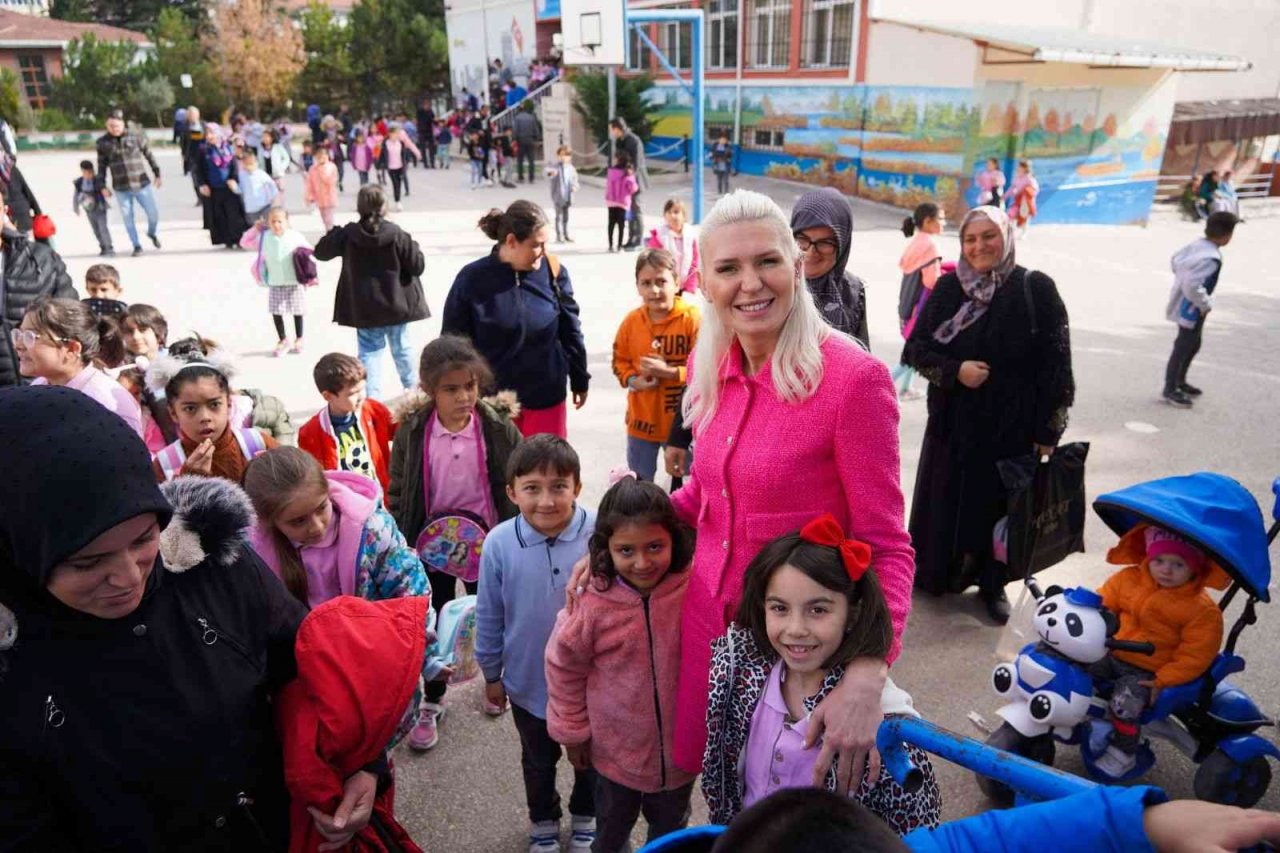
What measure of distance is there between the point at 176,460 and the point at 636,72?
26.5 metres

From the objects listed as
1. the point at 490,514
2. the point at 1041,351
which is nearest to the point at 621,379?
the point at 490,514

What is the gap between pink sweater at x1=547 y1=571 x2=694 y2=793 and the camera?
226 centimetres

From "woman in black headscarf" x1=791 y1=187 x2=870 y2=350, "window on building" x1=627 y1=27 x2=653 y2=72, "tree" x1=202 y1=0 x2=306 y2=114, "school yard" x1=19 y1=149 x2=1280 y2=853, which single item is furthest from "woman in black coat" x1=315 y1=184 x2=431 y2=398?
"tree" x1=202 y1=0 x2=306 y2=114

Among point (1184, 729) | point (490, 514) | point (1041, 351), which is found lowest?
point (1184, 729)

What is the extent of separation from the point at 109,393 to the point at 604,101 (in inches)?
832

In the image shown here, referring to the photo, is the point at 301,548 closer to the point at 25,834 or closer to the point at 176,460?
the point at 176,460

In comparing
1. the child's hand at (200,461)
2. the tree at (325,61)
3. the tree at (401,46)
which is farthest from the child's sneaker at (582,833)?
the tree at (325,61)

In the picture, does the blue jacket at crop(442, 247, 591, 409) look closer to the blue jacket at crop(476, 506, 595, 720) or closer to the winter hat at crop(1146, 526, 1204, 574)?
the blue jacket at crop(476, 506, 595, 720)

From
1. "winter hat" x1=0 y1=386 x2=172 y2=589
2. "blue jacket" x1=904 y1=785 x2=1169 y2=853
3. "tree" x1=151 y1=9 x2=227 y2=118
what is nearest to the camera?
"blue jacket" x1=904 y1=785 x2=1169 y2=853

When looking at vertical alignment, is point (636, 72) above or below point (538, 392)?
above

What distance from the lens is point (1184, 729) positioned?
116 inches

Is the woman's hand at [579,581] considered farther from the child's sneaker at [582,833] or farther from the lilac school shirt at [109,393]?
the lilac school shirt at [109,393]

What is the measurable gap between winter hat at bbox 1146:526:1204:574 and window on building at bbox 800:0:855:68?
1869cm

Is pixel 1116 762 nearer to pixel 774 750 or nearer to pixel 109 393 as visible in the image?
pixel 774 750
